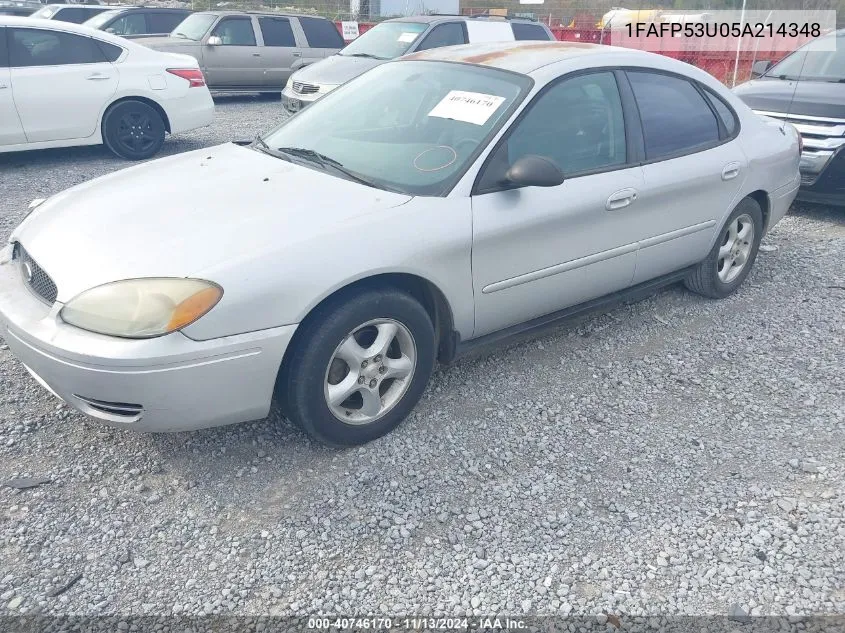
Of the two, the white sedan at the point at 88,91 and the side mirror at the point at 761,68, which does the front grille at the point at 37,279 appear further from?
the side mirror at the point at 761,68

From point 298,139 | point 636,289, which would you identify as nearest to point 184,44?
point 298,139

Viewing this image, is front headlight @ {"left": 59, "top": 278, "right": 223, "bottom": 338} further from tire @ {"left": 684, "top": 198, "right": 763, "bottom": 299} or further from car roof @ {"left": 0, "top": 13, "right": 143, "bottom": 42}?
car roof @ {"left": 0, "top": 13, "right": 143, "bottom": 42}

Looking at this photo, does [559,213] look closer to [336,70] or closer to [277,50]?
[336,70]

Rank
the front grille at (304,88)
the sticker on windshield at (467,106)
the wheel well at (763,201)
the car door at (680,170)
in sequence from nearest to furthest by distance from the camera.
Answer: the sticker on windshield at (467,106), the car door at (680,170), the wheel well at (763,201), the front grille at (304,88)

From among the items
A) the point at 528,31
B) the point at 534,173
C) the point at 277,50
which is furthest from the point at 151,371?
the point at 277,50

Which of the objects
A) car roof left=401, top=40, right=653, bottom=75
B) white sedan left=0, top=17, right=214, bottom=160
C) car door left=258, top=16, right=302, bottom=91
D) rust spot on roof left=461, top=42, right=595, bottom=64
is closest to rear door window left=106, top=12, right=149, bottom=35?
car door left=258, top=16, right=302, bottom=91

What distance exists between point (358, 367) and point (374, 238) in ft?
1.76

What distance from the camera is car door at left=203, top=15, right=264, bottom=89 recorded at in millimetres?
12461

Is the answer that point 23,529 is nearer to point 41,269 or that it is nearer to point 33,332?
point 33,332

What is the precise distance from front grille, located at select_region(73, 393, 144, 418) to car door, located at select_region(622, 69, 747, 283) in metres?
2.55

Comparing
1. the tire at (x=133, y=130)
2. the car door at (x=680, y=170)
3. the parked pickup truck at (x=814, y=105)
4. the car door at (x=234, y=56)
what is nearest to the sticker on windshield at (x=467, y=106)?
the car door at (x=680, y=170)

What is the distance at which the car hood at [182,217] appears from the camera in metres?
2.71

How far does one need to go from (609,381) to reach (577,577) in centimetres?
145

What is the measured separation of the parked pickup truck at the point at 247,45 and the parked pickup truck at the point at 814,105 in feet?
25.4
